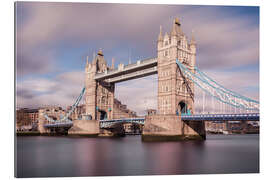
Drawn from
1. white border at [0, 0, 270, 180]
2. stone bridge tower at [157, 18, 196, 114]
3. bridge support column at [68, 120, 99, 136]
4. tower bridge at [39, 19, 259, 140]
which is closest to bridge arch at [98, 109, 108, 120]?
tower bridge at [39, 19, 259, 140]

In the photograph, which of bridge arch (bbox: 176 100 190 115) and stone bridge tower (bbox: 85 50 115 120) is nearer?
bridge arch (bbox: 176 100 190 115)

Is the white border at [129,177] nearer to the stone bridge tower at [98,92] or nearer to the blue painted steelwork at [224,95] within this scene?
the blue painted steelwork at [224,95]

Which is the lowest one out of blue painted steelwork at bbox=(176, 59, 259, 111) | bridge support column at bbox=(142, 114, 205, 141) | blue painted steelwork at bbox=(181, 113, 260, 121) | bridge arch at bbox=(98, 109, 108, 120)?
bridge arch at bbox=(98, 109, 108, 120)

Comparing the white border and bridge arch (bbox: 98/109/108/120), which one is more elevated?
the white border

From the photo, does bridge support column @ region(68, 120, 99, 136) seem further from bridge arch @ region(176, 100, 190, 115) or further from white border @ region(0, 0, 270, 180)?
white border @ region(0, 0, 270, 180)

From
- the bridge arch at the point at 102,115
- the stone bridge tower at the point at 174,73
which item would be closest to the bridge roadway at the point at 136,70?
the stone bridge tower at the point at 174,73

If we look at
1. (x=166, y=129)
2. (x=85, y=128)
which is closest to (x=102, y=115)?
(x=85, y=128)

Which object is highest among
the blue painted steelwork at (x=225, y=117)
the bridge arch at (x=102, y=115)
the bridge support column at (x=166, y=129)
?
the blue painted steelwork at (x=225, y=117)

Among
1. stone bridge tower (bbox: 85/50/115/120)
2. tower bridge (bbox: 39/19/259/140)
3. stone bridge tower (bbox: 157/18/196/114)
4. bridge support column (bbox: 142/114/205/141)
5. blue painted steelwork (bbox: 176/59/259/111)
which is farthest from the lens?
stone bridge tower (bbox: 85/50/115/120)
